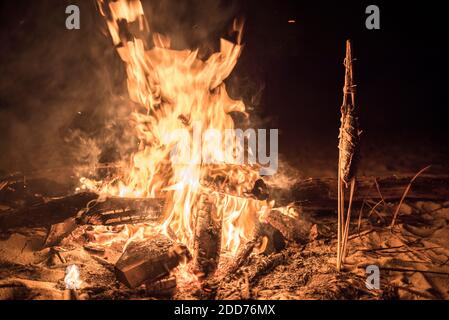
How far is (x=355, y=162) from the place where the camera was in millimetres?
3080

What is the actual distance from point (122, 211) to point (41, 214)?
1.19 meters

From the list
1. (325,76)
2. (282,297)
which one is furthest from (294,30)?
(282,297)

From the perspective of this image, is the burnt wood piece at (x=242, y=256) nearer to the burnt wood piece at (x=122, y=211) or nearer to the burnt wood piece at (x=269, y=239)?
the burnt wood piece at (x=269, y=239)

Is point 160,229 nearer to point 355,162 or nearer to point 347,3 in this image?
point 355,162

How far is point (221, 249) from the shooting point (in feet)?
13.9

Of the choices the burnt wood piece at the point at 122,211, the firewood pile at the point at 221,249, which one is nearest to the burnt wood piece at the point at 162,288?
the firewood pile at the point at 221,249

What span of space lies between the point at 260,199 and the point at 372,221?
1930 millimetres

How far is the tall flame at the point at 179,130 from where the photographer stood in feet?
14.6

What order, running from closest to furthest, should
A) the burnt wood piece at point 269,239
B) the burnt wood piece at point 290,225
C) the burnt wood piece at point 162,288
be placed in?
the burnt wood piece at point 162,288, the burnt wood piece at point 269,239, the burnt wood piece at point 290,225

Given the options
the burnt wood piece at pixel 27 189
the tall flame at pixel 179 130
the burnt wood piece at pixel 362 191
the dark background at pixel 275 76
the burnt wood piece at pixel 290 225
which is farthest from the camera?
the dark background at pixel 275 76

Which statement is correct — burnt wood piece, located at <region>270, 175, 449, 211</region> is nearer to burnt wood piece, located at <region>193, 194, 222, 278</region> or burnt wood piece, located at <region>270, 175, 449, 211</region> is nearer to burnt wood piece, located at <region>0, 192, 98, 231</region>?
burnt wood piece, located at <region>193, 194, 222, 278</region>

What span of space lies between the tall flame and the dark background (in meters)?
2.36

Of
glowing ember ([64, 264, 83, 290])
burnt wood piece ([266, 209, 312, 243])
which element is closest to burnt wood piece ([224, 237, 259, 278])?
burnt wood piece ([266, 209, 312, 243])

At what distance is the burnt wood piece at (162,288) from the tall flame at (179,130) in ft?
3.21
